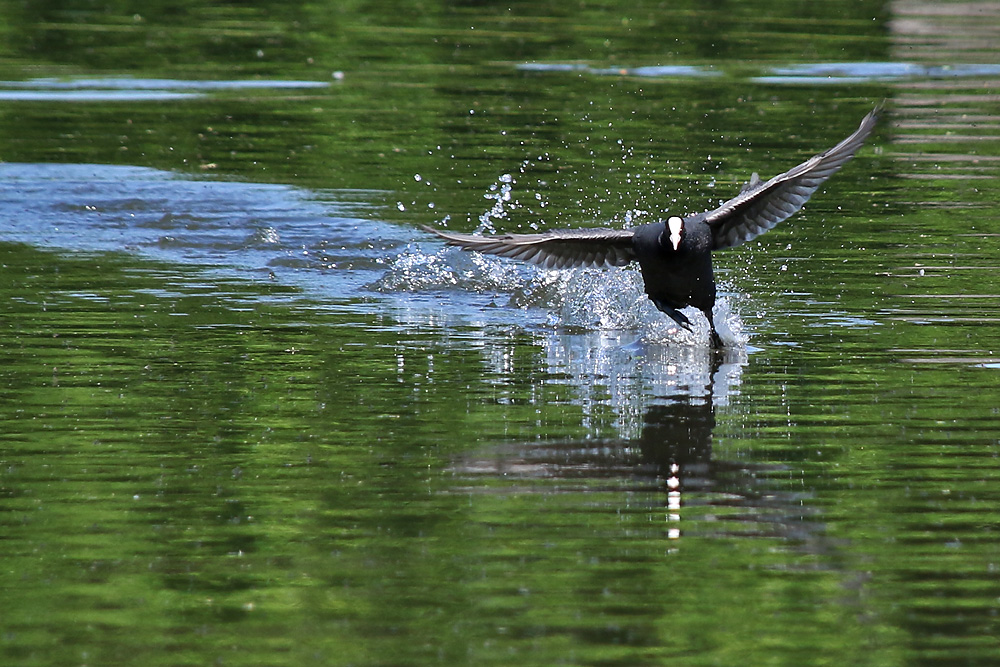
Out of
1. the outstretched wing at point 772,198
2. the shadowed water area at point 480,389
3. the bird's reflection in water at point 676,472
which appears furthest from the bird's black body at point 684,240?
the bird's reflection in water at point 676,472

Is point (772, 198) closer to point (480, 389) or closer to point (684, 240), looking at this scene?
point (684, 240)

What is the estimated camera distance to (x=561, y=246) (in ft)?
36.1

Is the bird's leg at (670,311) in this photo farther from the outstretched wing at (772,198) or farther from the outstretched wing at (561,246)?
the outstretched wing at (772,198)

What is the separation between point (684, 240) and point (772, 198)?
3.31 feet

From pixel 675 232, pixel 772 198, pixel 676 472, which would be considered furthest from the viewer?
pixel 772 198

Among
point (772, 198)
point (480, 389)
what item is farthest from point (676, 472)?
point (772, 198)

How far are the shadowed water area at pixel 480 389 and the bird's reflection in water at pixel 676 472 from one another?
0.08 feet

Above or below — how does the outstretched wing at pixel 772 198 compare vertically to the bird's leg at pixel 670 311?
above

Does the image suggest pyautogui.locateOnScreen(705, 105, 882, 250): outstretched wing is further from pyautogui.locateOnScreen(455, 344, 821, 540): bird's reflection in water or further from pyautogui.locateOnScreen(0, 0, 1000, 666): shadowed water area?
pyautogui.locateOnScreen(455, 344, 821, 540): bird's reflection in water

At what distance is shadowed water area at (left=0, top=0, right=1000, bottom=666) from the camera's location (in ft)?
19.9

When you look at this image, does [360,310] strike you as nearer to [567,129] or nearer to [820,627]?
[820,627]

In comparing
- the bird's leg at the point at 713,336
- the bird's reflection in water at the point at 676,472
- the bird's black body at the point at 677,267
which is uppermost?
the bird's black body at the point at 677,267

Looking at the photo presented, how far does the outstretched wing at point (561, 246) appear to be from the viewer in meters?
10.5

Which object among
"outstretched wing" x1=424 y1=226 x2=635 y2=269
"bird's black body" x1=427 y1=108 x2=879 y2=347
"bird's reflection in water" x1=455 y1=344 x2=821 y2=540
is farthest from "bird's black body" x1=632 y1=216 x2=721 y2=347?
"bird's reflection in water" x1=455 y1=344 x2=821 y2=540
